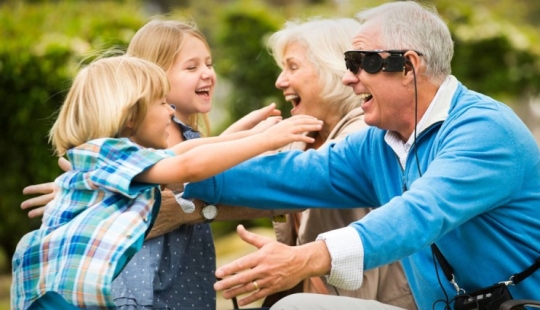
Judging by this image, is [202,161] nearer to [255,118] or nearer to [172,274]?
[172,274]

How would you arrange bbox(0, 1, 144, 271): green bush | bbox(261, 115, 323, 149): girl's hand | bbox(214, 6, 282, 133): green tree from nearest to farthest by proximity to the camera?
1. bbox(261, 115, 323, 149): girl's hand
2. bbox(0, 1, 144, 271): green bush
3. bbox(214, 6, 282, 133): green tree

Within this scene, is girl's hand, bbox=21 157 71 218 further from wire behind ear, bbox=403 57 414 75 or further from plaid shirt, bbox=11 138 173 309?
wire behind ear, bbox=403 57 414 75

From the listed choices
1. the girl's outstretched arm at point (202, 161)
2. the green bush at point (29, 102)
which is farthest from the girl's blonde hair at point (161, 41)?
the green bush at point (29, 102)

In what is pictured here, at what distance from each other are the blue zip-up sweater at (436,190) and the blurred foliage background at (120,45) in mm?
2491

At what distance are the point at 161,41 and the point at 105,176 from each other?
3.73 feet

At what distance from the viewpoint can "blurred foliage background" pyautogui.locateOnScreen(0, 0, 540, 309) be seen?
6.99 meters

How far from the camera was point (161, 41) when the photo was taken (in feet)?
12.7

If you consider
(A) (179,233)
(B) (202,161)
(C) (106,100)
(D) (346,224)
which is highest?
(C) (106,100)

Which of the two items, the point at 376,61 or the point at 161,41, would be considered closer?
the point at 376,61

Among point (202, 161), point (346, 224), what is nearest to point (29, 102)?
point (346, 224)

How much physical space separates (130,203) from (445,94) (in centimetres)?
126

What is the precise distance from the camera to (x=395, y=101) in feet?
11.1

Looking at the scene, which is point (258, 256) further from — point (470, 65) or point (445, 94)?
point (470, 65)

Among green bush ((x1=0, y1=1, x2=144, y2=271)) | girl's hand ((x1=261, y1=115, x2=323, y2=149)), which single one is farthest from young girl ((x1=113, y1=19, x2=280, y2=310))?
green bush ((x1=0, y1=1, x2=144, y2=271))
